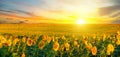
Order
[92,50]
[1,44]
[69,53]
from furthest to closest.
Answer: [69,53], [92,50], [1,44]

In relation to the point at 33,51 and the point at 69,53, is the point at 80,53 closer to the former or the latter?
the point at 69,53

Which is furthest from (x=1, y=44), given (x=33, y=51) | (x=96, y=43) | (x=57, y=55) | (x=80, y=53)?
(x=96, y=43)

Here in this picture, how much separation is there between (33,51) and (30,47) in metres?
0.21

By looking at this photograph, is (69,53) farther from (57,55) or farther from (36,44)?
(36,44)

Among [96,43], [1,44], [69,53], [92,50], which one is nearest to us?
[1,44]

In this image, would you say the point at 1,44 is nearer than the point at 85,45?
Yes

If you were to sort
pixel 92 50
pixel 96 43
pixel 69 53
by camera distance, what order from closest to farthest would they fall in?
pixel 92 50
pixel 69 53
pixel 96 43

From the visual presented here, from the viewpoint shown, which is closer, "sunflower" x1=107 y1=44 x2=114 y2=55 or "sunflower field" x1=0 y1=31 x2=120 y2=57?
"sunflower field" x1=0 y1=31 x2=120 y2=57

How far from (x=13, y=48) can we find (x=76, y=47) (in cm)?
104

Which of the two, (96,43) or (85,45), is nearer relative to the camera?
(85,45)

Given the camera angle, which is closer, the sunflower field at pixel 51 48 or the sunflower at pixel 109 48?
the sunflower field at pixel 51 48

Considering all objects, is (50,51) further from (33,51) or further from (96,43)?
(96,43)

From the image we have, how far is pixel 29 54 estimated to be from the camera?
17.3 ft

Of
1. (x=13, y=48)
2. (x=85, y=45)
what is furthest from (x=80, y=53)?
(x=13, y=48)
